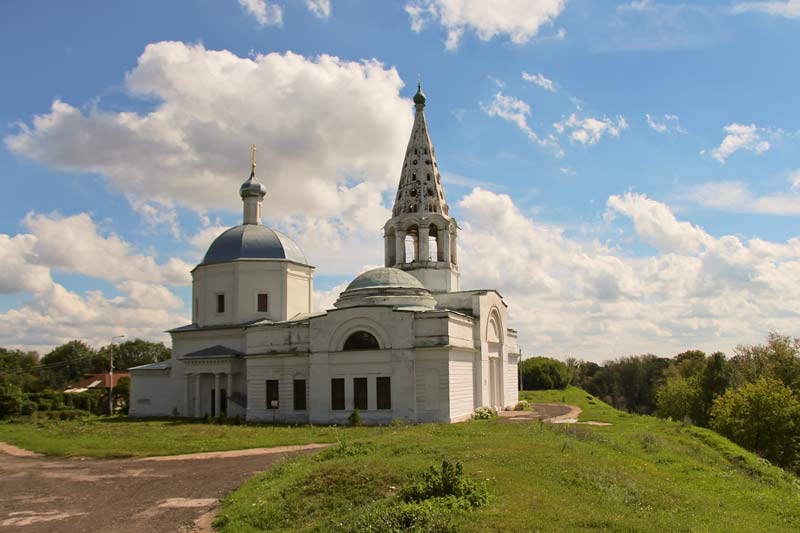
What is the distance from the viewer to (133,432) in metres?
26.3

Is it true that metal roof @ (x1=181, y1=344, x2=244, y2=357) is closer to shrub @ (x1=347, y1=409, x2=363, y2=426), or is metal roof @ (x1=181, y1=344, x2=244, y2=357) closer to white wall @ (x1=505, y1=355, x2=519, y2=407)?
shrub @ (x1=347, y1=409, x2=363, y2=426)

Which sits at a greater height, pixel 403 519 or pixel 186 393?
pixel 186 393

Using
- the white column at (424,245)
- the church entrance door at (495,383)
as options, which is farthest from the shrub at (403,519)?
the white column at (424,245)

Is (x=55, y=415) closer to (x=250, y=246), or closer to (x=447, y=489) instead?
(x=250, y=246)

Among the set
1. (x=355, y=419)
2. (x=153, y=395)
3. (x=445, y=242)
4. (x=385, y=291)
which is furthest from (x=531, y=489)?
(x=153, y=395)

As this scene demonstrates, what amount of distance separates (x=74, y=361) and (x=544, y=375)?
57.0 metres

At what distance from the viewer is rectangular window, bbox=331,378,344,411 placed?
30047mm

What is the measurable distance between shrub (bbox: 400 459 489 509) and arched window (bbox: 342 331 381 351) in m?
19.2

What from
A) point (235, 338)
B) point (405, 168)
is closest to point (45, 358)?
point (235, 338)

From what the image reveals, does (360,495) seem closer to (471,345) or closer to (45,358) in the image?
(471,345)

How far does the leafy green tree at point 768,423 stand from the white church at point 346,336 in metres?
11.5

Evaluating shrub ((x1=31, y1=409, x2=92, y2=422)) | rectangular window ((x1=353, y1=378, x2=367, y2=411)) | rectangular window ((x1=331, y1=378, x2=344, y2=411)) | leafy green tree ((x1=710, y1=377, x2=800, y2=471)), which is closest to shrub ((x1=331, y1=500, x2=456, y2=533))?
rectangular window ((x1=353, y1=378, x2=367, y2=411))

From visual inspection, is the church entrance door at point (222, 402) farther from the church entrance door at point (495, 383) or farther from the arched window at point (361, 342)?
the church entrance door at point (495, 383)

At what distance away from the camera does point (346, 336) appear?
99.8 ft
